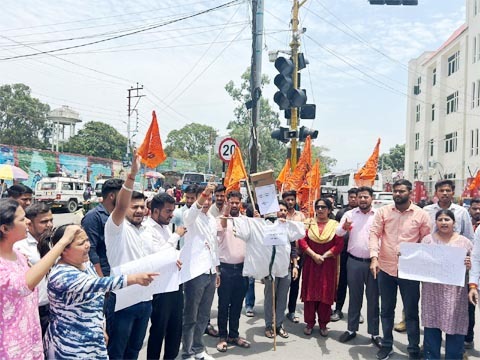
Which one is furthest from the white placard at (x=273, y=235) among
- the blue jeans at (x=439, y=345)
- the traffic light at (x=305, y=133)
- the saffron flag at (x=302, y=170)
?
the traffic light at (x=305, y=133)

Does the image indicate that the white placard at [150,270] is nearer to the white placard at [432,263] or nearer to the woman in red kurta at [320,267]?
the woman in red kurta at [320,267]

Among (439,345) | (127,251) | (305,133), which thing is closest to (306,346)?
(439,345)

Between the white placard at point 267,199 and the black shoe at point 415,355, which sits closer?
the black shoe at point 415,355

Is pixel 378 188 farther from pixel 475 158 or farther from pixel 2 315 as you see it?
pixel 2 315

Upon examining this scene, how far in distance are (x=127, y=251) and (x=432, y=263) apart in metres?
2.94

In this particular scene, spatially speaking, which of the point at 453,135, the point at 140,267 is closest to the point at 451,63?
the point at 453,135

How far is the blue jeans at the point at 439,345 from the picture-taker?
4082 mm

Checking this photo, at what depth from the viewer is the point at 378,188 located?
33.2 metres

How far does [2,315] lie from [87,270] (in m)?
0.56

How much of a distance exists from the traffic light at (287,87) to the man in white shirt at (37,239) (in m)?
5.47

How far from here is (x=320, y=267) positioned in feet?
17.7

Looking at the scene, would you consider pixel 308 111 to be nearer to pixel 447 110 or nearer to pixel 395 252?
pixel 395 252

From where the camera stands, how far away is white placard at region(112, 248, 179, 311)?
126 inches

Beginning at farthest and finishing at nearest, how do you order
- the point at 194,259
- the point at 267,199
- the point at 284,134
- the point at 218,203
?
the point at 284,134 → the point at 218,203 → the point at 267,199 → the point at 194,259
